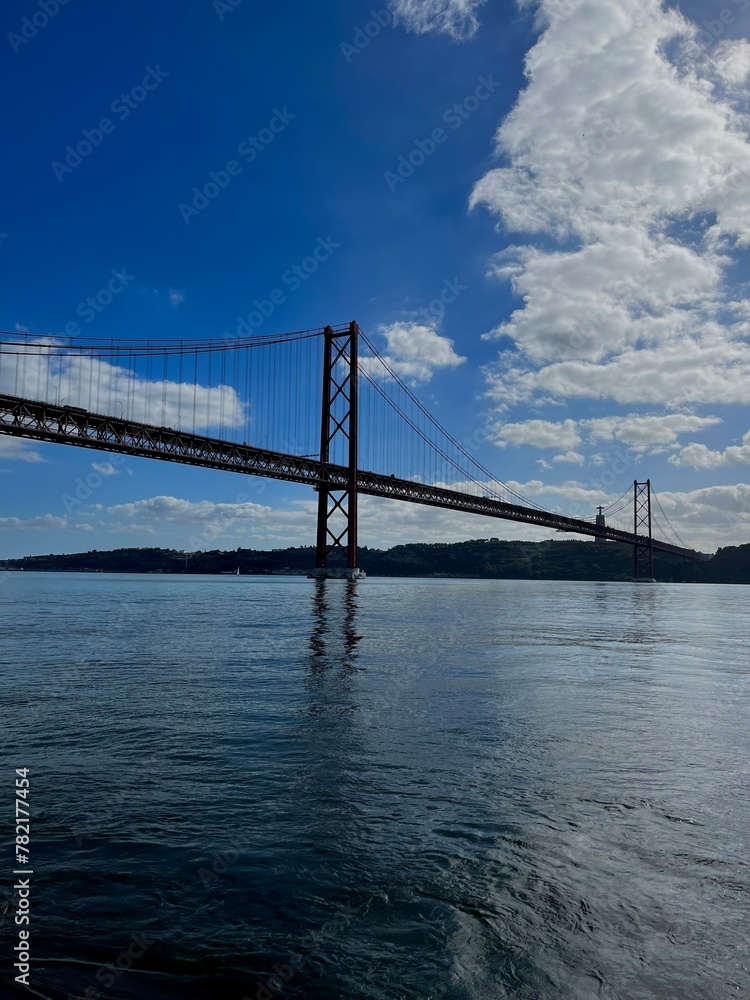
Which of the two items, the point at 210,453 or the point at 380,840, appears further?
the point at 210,453

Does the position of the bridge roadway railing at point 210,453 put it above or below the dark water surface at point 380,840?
above

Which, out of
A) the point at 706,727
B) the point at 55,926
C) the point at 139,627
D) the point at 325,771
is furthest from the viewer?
the point at 139,627

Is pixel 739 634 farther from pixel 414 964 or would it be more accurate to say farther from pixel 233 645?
pixel 414 964

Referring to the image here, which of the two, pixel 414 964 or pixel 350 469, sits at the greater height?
pixel 350 469

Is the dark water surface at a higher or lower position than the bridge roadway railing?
lower

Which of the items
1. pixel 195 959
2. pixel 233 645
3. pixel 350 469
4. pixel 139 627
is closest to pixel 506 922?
pixel 195 959
